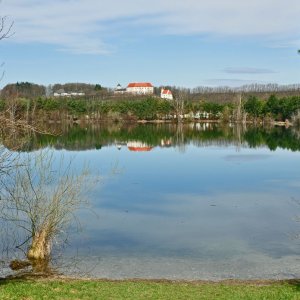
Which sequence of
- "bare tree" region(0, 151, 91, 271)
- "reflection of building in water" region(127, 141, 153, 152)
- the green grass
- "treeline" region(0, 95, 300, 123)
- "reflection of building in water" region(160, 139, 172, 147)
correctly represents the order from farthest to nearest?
"treeline" region(0, 95, 300, 123) → "reflection of building in water" region(160, 139, 172, 147) → "reflection of building in water" region(127, 141, 153, 152) → "bare tree" region(0, 151, 91, 271) → the green grass

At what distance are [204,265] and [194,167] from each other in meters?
20.3

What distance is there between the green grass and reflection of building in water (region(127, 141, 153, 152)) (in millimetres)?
33561

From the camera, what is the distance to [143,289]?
34.3ft

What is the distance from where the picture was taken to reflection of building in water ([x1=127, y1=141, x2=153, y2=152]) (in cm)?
4554

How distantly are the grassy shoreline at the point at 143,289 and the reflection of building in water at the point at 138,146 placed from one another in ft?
109

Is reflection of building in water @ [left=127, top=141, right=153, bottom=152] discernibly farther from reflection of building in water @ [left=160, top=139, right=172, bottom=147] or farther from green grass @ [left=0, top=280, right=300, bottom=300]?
green grass @ [left=0, top=280, right=300, bottom=300]

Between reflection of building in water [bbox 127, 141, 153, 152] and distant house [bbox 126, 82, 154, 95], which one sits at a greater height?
distant house [bbox 126, 82, 154, 95]

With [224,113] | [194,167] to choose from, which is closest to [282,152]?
[194,167]

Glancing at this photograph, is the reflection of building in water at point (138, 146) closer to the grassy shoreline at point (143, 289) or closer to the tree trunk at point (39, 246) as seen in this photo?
the tree trunk at point (39, 246)

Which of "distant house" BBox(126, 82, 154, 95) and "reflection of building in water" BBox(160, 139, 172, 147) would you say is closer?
"reflection of building in water" BBox(160, 139, 172, 147)

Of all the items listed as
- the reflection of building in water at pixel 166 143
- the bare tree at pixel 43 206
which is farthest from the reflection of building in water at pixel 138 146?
the bare tree at pixel 43 206

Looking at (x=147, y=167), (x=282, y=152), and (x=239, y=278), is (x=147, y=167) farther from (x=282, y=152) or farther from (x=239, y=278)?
(x=239, y=278)

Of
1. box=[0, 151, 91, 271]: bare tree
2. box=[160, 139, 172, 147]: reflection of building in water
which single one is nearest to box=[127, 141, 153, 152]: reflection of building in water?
box=[160, 139, 172, 147]: reflection of building in water

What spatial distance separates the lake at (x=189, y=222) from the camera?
1334 centimetres
